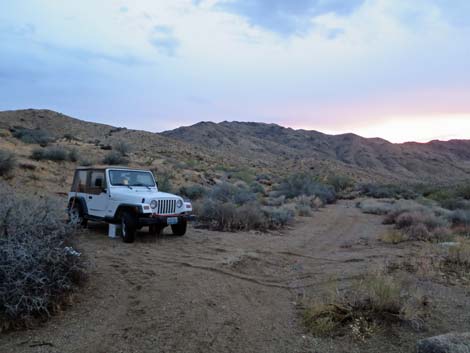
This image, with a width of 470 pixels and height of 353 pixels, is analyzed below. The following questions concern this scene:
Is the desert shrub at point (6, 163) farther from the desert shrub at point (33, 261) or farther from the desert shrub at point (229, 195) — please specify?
the desert shrub at point (33, 261)

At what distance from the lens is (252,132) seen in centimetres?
10756

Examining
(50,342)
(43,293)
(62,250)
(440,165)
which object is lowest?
(50,342)

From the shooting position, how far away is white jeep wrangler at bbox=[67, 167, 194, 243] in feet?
32.3

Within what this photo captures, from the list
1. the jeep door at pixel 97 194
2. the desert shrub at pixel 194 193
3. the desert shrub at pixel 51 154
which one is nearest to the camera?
the jeep door at pixel 97 194

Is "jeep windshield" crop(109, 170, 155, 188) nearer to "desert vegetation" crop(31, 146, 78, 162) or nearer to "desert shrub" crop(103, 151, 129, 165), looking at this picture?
"desert vegetation" crop(31, 146, 78, 162)

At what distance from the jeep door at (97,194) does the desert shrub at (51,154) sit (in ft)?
43.2

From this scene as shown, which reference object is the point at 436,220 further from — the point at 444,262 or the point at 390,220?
the point at 444,262

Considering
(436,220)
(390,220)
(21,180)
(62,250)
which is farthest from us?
(21,180)

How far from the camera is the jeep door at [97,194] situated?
10.7 metres

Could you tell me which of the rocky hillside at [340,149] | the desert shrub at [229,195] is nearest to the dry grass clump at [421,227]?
the desert shrub at [229,195]

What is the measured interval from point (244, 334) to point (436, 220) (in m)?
10.4

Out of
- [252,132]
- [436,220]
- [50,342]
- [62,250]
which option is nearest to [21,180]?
[62,250]

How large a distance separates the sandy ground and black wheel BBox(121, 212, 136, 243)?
0.81ft

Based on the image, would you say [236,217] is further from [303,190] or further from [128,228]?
[303,190]
